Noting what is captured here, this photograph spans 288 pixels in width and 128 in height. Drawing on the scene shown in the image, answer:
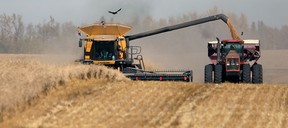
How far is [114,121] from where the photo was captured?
11.2 m

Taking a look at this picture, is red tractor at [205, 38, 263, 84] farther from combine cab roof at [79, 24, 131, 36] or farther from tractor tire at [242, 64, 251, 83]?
combine cab roof at [79, 24, 131, 36]

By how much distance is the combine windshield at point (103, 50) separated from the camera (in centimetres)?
2288

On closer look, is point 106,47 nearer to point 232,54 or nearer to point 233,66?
point 232,54

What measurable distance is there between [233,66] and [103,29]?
644cm

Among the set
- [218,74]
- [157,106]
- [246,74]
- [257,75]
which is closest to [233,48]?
[257,75]

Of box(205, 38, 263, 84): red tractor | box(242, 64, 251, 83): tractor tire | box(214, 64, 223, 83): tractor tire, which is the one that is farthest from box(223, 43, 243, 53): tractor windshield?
box(214, 64, 223, 83): tractor tire

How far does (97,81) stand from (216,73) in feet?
19.2

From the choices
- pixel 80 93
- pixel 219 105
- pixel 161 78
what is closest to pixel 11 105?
pixel 80 93

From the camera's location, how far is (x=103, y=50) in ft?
75.4

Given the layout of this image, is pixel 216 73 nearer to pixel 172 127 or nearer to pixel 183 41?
pixel 172 127

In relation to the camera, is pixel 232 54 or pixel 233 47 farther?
pixel 233 47

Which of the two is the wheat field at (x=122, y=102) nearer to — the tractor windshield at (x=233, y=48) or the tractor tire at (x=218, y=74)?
the tractor tire at (x=218, y=74)

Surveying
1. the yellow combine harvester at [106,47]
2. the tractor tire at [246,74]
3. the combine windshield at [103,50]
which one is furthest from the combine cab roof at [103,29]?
the tractor tire at [246,74]

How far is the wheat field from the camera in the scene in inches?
435
